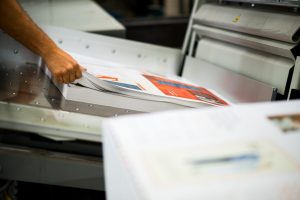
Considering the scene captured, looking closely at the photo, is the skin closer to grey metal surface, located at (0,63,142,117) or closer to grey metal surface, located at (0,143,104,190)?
grey metal surface, located at (0,63,142,117)

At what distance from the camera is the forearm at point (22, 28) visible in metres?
1.14

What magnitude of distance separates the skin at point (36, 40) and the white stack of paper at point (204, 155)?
1.66ft

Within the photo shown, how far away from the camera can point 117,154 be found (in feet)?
2.06

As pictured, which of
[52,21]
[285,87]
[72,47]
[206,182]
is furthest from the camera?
[52,21]

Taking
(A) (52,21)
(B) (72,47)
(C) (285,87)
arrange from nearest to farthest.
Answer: (C) (285,87)
(B) (72,47)
(A) (52,21)

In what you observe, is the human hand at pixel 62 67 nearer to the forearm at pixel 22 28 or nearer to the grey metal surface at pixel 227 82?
the forearm at pixel 22 28

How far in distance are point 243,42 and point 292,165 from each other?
100 centimetres

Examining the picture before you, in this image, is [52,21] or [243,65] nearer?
[243,65]

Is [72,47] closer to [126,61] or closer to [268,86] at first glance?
[126,61]

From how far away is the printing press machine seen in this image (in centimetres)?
104

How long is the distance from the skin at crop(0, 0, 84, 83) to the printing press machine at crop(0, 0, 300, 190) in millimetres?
53

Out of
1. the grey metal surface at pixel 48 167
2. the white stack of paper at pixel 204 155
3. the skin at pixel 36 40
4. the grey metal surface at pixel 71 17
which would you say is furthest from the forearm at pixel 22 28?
the grey metal surface at pixel 71 17

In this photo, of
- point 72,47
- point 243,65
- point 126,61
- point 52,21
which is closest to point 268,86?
point 243,65

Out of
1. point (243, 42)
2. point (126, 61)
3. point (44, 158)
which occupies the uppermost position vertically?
point (243, 42)
